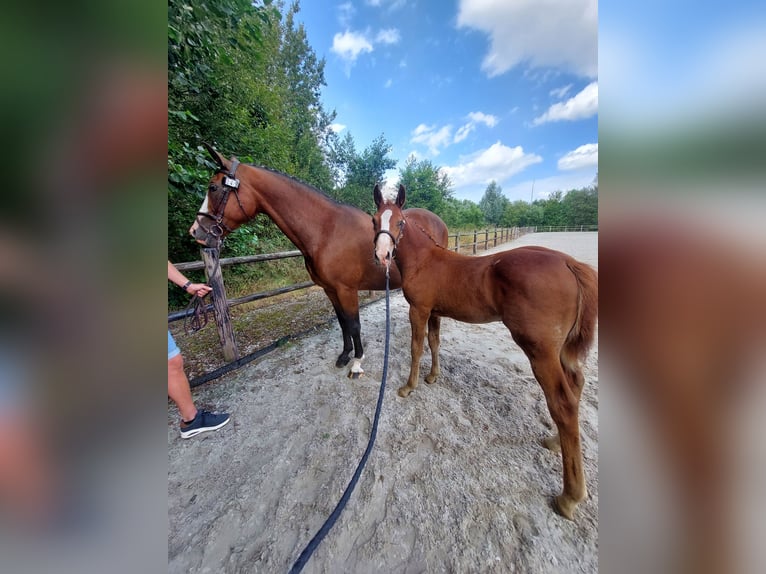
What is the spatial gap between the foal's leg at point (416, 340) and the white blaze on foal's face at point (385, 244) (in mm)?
529

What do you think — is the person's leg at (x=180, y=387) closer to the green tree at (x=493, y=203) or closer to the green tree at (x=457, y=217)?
the green tree at (x=457, y=217)

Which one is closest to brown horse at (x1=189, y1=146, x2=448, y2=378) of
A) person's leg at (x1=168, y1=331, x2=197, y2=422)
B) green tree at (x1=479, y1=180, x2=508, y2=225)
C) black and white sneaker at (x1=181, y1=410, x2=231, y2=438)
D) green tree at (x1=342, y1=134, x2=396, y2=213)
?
person's leg at (x1=168, y1=331, x2=197, y2=422)

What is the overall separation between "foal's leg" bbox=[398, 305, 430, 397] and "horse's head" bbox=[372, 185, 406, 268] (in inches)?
21.2

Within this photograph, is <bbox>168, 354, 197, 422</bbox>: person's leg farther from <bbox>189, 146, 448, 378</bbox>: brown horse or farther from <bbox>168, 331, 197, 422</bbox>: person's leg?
<bbox>189, 146, 448, 378</bbox>: brown horse

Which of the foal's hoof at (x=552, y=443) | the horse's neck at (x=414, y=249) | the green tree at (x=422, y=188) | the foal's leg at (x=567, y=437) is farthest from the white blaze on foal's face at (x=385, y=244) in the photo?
the green tree at (x=422, y=188)

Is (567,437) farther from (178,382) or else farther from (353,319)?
(178,382)

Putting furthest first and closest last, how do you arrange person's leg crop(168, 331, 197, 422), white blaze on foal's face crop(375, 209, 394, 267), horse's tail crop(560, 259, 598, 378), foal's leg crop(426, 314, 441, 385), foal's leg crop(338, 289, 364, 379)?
foal's leg crop(338, 289, 364, 379)
foal's leg crop(426, 314, 441, 385)
white blaze on foal's face crop(375, 209, 394, 267)
person's leg crop(168, 331, 197, 422)
horse's tail crop(560, 259, 598, 378)

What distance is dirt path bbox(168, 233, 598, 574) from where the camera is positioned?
4.05ft

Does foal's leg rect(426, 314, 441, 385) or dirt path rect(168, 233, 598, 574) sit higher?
foal's leg rect(426, 314, 441, 385)

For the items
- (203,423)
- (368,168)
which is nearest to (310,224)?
(203,423)

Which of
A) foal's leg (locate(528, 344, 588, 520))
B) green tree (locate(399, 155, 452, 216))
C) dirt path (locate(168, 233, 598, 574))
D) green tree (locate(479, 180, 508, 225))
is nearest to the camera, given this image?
dirt path (locate(168, 233, 598, 574))

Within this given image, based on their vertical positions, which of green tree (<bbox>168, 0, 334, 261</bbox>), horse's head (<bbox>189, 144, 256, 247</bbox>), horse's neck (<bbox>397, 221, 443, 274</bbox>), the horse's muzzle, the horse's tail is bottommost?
the horse's tail
